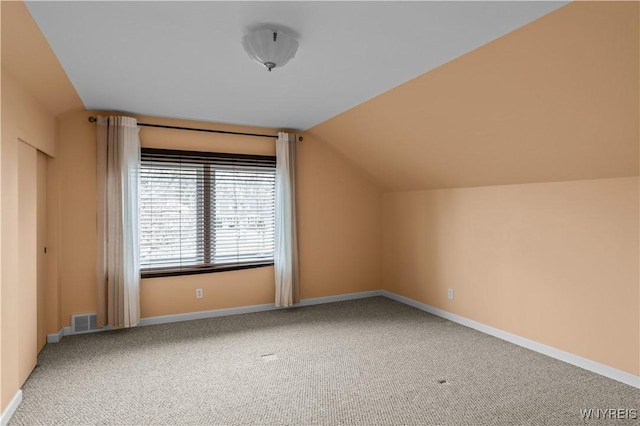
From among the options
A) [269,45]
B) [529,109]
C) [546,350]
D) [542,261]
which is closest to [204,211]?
[269,45]

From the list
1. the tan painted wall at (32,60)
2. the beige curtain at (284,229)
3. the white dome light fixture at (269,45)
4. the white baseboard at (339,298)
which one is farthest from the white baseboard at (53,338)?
the white dome light fixture at (269,45)

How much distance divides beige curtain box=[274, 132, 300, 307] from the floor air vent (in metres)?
2.09

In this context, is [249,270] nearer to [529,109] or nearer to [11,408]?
[11,408]

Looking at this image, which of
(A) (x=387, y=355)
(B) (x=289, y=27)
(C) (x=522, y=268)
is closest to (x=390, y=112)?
(B) (x=289, y=27)

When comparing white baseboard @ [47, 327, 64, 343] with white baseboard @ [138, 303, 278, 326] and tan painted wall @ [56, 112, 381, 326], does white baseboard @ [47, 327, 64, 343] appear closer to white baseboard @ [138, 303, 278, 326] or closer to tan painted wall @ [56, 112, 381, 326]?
tan painted wall @ [56, 112, 381, 326]

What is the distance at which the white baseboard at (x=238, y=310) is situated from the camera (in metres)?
4.46

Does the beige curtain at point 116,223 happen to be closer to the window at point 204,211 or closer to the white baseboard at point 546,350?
the window at point 204,211

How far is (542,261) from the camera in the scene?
141 inches

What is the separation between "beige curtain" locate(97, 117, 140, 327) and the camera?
4102 millimetres

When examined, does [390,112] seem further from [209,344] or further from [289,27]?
[209,344]

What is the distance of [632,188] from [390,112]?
6.85 feet

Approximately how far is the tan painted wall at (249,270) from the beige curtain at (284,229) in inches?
6.9

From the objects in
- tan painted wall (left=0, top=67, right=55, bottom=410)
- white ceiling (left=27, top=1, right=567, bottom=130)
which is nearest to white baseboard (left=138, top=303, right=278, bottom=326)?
tan painted wall (left=0, top=67, right=55, bottom=410)

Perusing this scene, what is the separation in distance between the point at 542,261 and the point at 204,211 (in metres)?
3.77
